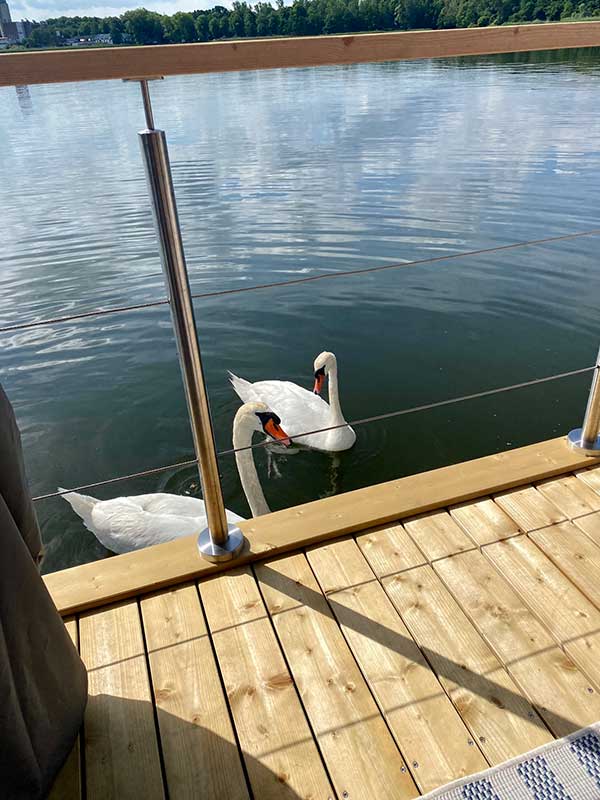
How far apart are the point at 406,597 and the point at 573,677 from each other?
0.40 meters

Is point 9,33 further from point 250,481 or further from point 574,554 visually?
point 574,554

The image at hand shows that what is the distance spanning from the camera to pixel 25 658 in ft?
3.36

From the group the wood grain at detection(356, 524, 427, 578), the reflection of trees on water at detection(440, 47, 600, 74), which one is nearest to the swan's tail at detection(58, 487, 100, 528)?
the wood grain at detection(356, 524, 427, 578)

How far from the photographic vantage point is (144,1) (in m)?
5.21

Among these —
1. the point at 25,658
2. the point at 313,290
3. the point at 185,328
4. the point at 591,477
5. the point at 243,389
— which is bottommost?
the point at 313,290

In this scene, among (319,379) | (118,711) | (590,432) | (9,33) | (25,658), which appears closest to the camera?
(25,658)

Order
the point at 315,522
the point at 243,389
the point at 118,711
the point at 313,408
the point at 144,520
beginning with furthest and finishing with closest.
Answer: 1. the point at 243,389
2. the point at 313,408
3. the point at 144,520
4. the point at 315,522
5. the point at 118,711

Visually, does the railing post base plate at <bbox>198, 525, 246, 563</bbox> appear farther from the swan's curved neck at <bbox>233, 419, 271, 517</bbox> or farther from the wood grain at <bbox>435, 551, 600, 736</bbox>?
the swan's curved neck at <bbox>233, 419, 271, 517</bbox>

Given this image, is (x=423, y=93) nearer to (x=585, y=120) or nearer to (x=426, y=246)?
(x=585, y=120)

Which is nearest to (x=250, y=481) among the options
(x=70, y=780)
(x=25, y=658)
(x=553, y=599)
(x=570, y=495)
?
(x=570, y=495)

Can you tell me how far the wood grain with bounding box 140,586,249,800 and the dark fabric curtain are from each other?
0.21 metres

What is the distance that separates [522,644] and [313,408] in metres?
2.43

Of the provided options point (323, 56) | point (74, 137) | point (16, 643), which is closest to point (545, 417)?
point (323, 56)

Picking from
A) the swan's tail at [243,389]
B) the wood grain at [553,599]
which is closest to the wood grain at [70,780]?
the wood grain at [553,599]
